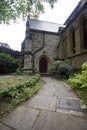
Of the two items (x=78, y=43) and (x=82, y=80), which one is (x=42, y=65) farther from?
(x=82, y=80)

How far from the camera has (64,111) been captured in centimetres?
384

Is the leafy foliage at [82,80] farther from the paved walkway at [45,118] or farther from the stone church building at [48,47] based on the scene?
the stone church building at [48,47]

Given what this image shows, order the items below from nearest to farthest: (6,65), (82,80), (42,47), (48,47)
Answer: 1. (82,80)
2. (6,65)
3. (42,47)
4. (48,47)

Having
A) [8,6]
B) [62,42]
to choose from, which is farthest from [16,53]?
[8,6]

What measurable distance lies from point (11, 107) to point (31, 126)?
1.13 m

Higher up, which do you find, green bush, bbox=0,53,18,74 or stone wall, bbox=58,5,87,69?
stone wall, bbox=58,5,87,69

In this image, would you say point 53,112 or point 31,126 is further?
point 53,112

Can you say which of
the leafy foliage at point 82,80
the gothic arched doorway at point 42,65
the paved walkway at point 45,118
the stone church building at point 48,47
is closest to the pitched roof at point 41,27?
the stone church building at point 48,47

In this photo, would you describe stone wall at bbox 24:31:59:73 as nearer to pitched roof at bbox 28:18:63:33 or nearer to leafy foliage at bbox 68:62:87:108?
pitched roof at bbox 28:18:63:33

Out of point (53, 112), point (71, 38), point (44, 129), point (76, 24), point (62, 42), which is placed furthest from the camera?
point (62, 42)

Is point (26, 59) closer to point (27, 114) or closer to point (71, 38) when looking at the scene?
point (71, 38)

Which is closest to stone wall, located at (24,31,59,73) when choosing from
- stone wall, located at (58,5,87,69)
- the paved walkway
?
stone wall, located at (58,5,87,69)

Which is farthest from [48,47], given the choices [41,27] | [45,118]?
[45,118]

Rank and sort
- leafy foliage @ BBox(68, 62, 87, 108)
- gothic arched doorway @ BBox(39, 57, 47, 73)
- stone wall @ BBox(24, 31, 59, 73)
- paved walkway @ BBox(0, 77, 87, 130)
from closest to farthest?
paved walkway @ BBox(0, 77, 87, 130), leafy foliage @ BBox(68, 62, 87, 108), stone wall @ BBox(24, 31, 59, 73), gothic arched doorway @ BBox(39, 57, 47, 73)
